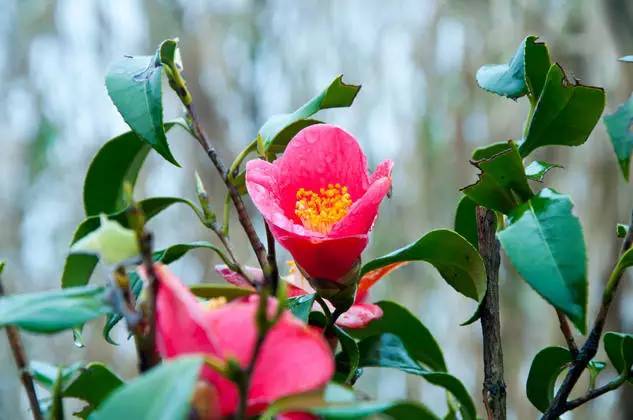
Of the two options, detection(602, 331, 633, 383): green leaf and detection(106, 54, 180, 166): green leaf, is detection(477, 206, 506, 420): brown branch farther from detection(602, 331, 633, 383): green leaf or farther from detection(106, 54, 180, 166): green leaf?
detection(106, 54, 180, 166): green leaf

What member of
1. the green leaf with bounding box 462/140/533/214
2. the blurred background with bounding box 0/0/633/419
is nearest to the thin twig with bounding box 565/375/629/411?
the green leaf with bounding box 462/140/533/214

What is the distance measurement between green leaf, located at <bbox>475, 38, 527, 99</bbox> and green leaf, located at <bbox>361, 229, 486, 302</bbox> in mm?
95

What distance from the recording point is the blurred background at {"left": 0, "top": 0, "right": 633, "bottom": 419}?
2850 mm

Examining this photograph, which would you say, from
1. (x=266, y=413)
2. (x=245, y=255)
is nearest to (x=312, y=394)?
(x=266, y=413)

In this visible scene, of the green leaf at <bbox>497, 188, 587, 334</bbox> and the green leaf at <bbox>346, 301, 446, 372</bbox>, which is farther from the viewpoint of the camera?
→ the green leaf at <bbox>346, 301, 446, 372</bbox>

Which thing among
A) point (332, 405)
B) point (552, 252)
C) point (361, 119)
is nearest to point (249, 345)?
point (332, 405)

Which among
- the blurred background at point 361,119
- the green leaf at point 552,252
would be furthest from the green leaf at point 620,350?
the blurred background at point 361,119

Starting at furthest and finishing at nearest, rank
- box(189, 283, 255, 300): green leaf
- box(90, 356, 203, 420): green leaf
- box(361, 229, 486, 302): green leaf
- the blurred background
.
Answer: the blurred background < box(361, 229, 486, 302): green leaf < box(189, 283, 255, 300): green leaf < box(90, 356, 203, 420): green leaf

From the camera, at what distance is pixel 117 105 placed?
1.44 ft

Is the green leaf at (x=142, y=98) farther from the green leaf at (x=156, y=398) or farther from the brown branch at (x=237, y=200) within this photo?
the green leaf at (x=156, y=398)

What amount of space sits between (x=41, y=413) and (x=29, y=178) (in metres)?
3.89

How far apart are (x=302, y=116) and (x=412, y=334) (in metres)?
0.16

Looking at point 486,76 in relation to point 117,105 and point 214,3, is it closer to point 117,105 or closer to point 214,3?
point 117,105

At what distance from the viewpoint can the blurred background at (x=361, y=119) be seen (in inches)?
112
